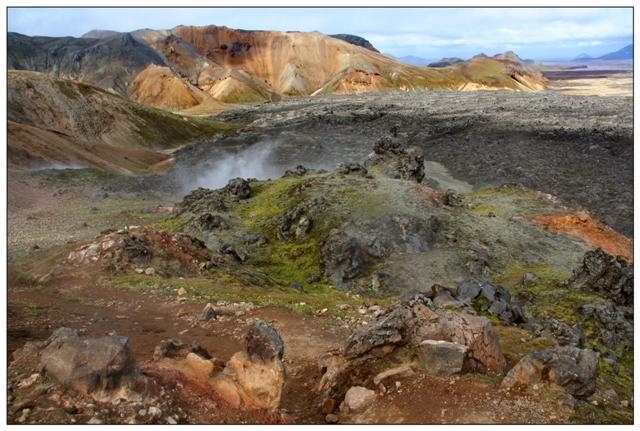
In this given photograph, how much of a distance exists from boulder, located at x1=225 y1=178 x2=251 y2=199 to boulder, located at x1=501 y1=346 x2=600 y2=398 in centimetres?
3157

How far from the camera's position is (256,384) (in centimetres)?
1135

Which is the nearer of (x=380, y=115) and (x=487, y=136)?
(x=487, y=136)

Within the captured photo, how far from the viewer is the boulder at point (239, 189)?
4209cm

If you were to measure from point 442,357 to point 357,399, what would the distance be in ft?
6.63

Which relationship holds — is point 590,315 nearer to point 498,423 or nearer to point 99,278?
point 498,423

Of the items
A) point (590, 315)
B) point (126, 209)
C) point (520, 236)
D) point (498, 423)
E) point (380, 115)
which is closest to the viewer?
point (498, 423)

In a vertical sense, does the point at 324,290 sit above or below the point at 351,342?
below

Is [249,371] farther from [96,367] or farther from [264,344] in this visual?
[96,367]

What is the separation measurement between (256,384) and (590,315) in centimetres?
1713

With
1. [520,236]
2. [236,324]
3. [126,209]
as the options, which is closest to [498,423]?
[236,324]

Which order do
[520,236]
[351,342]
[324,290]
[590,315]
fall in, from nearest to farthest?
[351,342] → [590,315] → [324,290] → [520,236]

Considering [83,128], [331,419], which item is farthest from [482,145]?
[331,419]

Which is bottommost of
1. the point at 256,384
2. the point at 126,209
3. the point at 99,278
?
the point at 126,209

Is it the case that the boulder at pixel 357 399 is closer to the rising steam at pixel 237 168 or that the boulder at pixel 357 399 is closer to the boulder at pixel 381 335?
the boulder at pixel 381 335
